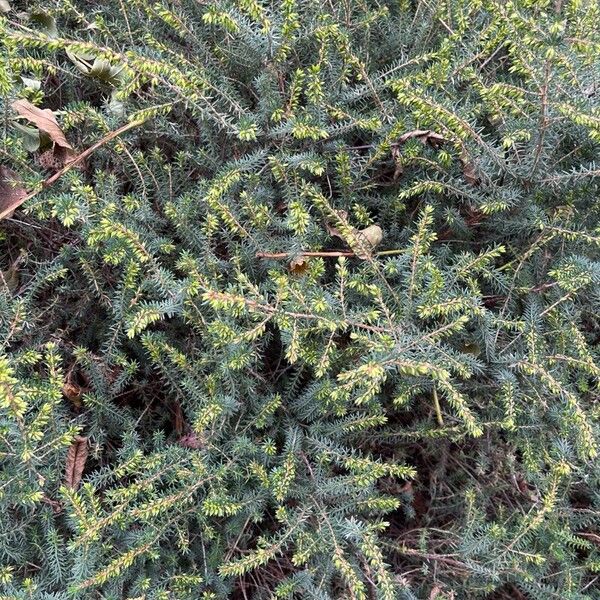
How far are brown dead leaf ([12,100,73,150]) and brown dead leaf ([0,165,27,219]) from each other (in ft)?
0.49

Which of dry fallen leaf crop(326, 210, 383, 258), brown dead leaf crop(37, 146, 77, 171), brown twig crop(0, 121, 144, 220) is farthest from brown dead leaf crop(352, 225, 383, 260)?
brown dead leaf crop(37, 146, 77, 171)

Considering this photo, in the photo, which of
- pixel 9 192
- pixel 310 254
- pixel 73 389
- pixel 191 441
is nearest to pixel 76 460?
pixel 73 389

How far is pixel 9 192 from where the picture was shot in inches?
64.6

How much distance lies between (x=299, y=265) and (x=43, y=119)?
0.82 meters

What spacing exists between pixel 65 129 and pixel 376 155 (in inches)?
33.6

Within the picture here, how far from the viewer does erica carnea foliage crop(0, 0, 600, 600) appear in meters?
1.50

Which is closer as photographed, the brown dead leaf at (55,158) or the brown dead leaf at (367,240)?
the brown dead leaf at (367,240)

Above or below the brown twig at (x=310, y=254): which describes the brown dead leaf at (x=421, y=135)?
above

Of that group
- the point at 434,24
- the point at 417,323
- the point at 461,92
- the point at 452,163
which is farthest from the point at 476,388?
the point at 434,24

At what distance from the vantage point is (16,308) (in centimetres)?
156

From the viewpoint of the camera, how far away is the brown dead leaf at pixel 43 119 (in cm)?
162

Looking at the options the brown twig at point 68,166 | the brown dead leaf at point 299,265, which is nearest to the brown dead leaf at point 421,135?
the brown dead leaf at point 299,265

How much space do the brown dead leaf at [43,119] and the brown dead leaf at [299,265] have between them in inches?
28.0

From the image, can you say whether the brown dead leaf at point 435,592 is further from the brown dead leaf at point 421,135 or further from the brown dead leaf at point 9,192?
the brown dead leaf at point 9,192
